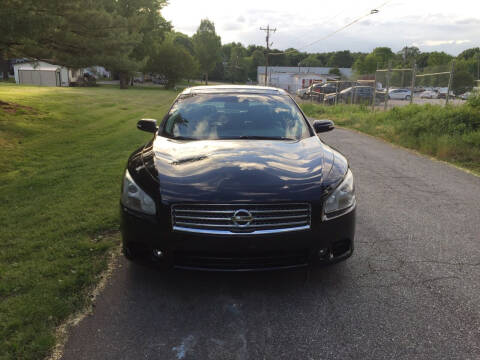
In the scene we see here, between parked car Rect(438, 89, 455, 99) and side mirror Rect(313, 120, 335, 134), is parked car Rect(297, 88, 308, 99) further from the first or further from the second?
side mirror Rect(313, 120, 335, 134)

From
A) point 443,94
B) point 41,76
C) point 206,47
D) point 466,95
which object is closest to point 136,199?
point 466,95

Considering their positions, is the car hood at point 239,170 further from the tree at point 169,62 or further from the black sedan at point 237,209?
the tree at point 169,62

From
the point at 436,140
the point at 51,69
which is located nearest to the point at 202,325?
the point at 436,140

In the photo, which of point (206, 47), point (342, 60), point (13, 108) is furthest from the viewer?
point (342, 60)

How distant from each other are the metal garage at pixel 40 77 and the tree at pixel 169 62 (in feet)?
43.0

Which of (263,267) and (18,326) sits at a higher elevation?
(263,267)

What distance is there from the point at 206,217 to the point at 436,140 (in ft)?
30.1

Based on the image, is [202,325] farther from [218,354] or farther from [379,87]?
[379,87]

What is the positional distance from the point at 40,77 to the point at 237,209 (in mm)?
54218

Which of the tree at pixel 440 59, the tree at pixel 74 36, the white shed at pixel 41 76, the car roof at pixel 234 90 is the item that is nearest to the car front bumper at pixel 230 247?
the car roof at pixel 234 90

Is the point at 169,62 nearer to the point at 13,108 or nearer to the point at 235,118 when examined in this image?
the point at 13,108

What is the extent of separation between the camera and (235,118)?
14.6ft

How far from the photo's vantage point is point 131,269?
3.56m

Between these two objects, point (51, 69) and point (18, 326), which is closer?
point (18, 326)
